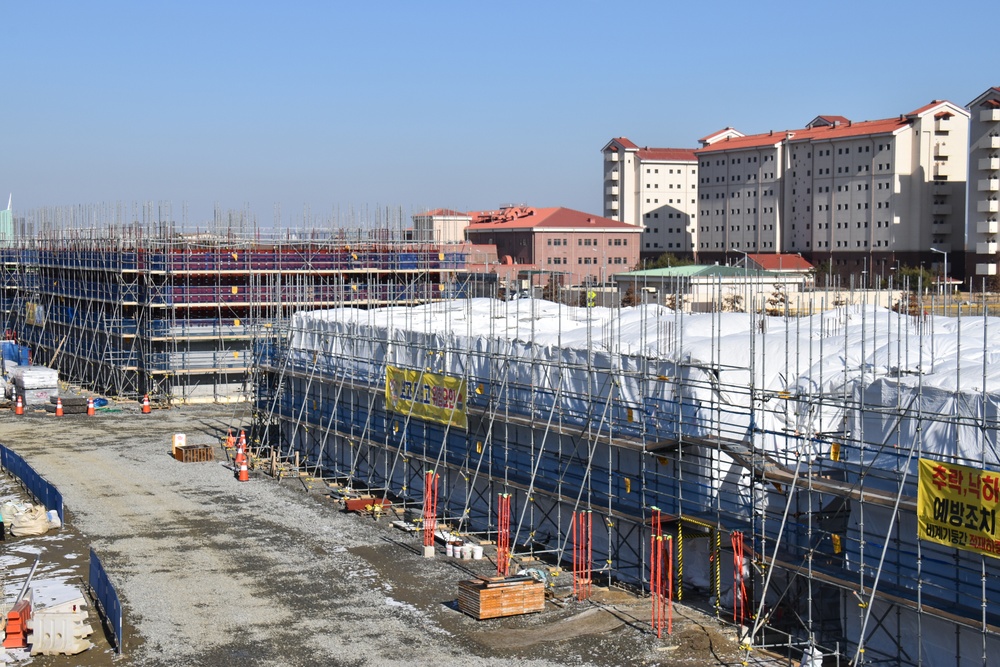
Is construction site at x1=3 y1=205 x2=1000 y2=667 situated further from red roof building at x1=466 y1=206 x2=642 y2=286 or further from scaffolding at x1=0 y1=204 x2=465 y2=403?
red roof building at x1=466 y1=206 x2=642 y2=286

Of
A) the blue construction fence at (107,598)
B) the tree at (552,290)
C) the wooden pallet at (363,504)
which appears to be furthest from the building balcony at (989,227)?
the blue construction fence at (107,598)

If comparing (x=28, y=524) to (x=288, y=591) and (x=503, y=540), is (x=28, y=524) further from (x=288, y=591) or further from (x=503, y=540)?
(x=503, y=540)

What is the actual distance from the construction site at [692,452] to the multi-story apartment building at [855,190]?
2272 inches

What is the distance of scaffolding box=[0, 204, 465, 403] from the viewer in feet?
157

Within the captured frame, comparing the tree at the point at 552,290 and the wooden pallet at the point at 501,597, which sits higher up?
the tree at the point at 552,290

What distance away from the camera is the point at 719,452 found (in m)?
20.0

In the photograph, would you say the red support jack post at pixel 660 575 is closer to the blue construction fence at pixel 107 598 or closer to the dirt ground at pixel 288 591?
the dirt ground at pixel 288 591

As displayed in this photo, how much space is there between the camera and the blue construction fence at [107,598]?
1917cm

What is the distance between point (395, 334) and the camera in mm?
30953

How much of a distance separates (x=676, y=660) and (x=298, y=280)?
3275cm

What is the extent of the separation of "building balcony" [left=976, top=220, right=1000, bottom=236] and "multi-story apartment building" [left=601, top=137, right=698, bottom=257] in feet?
129

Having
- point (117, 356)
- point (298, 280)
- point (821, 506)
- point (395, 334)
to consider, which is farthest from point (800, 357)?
point (117, 356)

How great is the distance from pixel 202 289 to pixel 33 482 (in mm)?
18667

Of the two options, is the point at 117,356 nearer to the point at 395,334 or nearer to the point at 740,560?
the point at 395,334
